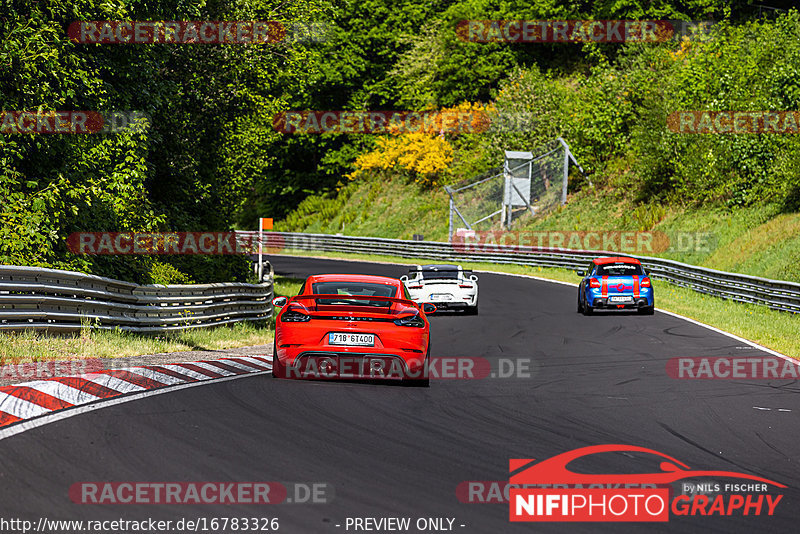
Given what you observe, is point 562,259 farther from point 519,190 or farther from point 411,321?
point 411,321

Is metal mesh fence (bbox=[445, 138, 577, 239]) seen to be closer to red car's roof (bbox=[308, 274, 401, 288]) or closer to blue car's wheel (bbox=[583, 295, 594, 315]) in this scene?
blue car's wheel (bbox=[583, 295, 594, 315])

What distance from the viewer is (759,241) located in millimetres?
37812

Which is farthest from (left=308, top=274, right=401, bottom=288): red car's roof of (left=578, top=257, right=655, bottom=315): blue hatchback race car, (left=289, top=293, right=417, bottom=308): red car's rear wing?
(left=578, top=257, right=655, bottom=315): blue hatchback race car

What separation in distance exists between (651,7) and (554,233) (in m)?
17.4

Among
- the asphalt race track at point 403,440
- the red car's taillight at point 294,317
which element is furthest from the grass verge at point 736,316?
the red car's taillight at point 294,317

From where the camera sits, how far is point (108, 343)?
45.4 feet

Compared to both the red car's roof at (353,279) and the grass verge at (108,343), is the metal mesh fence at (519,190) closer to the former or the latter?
the grass verge at (108,343)

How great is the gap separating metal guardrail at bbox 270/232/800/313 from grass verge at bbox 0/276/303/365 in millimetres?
15079

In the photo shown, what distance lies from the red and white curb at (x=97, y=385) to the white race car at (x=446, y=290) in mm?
12893

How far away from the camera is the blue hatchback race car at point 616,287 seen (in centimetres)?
2636

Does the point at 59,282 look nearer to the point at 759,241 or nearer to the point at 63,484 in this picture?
the point at 63,484

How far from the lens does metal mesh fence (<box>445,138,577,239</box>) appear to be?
56656mm

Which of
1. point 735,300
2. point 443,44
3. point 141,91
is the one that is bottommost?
point 735,300

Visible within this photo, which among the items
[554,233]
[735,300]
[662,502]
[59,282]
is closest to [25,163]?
[59,282]
